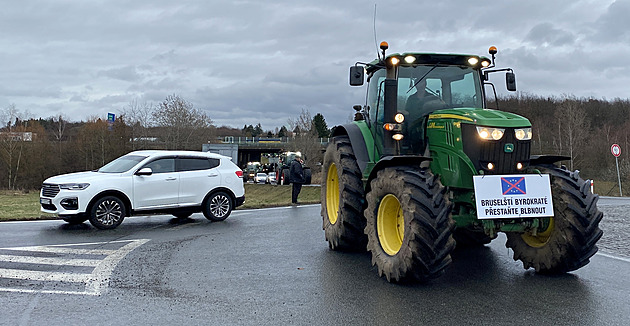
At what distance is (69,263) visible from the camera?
743cm

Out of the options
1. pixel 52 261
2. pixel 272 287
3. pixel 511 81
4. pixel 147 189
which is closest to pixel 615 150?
pixel 511 81

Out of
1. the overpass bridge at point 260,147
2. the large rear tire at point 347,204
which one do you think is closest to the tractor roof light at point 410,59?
the large rear tire at point 347,204

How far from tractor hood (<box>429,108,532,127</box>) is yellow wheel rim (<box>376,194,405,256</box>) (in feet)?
4.30

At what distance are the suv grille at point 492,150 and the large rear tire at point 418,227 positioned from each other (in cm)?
63

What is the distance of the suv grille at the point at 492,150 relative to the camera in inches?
243

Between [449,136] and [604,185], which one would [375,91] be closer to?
[449,136]

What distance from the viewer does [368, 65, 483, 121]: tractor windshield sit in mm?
7391

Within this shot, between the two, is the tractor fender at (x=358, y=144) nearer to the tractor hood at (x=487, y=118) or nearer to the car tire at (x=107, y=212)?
the tractor hood at (x=487, y=118)

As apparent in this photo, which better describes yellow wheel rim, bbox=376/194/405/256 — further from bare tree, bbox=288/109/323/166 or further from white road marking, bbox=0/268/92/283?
bare tree, bbox=288/109/323/166

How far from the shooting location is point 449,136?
21.3ft

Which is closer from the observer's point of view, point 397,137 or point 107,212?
point 397,137

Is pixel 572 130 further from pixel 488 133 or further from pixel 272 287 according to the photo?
pixel 272 287

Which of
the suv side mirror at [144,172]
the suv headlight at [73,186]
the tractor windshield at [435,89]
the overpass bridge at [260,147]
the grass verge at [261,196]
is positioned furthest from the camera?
the overpass bridge at [260,147]

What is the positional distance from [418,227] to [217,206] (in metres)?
8.28
